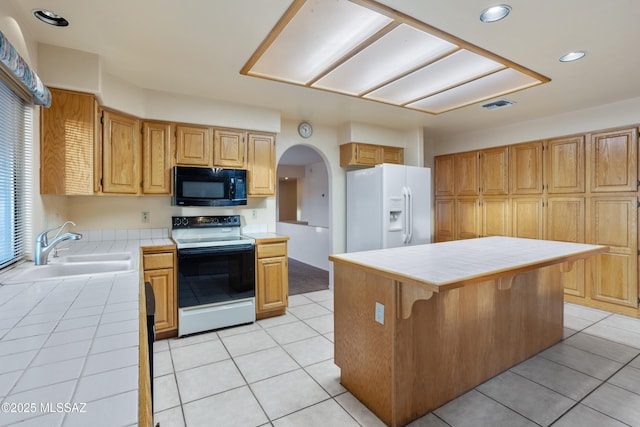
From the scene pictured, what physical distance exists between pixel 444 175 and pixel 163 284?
14.3ft

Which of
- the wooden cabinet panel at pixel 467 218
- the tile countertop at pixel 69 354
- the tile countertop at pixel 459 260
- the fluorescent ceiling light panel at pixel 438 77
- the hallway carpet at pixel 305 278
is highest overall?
the fluorescent ceiling light panel at pixel 438 77

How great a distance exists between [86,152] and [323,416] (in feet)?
8.46

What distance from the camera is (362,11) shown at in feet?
5.97

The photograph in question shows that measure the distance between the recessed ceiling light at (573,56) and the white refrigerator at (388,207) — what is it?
Answer: 78.4 inches

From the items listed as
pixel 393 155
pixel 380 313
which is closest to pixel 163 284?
pixel 380 313

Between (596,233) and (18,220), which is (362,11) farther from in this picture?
(596,233)

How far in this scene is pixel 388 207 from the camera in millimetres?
4012

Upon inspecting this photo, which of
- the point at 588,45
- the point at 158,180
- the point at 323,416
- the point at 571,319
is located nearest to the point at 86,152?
the point at 158,180

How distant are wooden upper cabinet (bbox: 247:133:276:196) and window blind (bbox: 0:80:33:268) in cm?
186

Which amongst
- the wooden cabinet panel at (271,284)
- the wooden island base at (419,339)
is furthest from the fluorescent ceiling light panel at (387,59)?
the wooden cabinet panel at (271,284)

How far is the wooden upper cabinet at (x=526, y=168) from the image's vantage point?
4.07 metres

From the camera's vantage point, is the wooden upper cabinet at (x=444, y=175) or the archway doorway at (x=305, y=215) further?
the archway doorway at (x=305, y=215)

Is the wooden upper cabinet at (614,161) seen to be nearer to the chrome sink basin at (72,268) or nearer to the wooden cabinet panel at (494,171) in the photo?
the wooden cabinet panel at (494,171)

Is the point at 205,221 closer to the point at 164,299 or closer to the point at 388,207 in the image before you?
the point at 164,299
